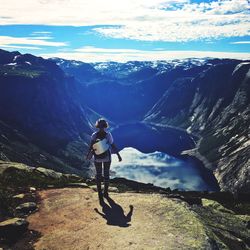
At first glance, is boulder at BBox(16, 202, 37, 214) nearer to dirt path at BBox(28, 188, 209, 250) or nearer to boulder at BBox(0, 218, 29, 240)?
dirt path at BBox(28, 188, 209, 250)

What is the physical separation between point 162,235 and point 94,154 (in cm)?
913

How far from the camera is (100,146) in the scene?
27.9 m

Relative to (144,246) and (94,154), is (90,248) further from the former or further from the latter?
(94,154)

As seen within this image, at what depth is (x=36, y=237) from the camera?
71.7 ft

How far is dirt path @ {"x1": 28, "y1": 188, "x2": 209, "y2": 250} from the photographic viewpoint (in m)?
20.5

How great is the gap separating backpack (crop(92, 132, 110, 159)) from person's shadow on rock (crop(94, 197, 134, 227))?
10.8ft

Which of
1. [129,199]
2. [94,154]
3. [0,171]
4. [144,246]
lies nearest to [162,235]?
[144,246]

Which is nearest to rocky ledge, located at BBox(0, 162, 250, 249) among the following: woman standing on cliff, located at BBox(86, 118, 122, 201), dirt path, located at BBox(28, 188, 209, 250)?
dirt path, located at BBox(28, 188, 209, 250)

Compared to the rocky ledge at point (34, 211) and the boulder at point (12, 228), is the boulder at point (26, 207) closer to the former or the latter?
the rocky ledge at point (34, 211)

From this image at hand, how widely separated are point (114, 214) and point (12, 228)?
249 inches

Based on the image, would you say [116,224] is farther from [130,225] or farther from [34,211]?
[34,211]

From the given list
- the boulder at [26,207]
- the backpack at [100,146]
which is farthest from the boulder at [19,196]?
the backpack at [100,146]

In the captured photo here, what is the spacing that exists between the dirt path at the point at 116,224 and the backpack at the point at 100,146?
10.5ft

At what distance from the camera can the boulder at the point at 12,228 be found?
21.7m
